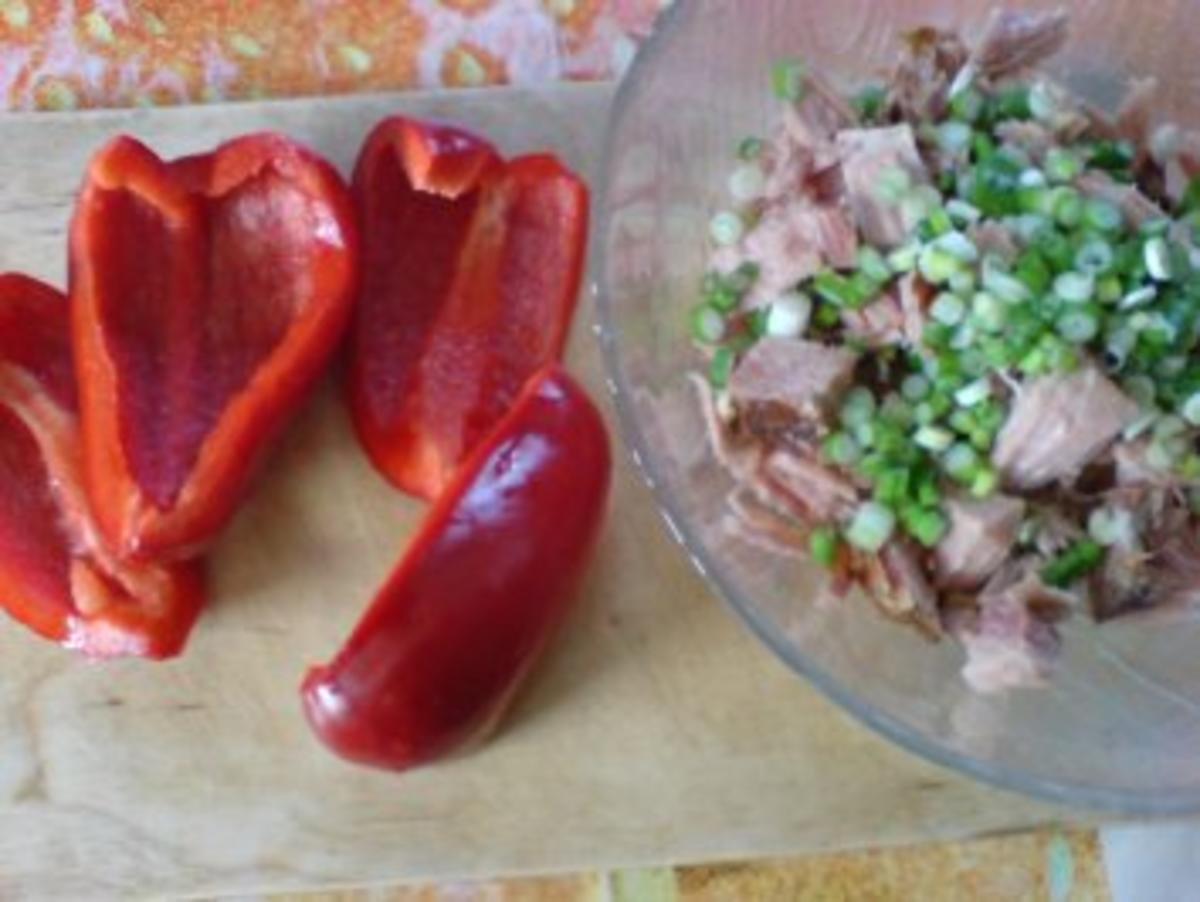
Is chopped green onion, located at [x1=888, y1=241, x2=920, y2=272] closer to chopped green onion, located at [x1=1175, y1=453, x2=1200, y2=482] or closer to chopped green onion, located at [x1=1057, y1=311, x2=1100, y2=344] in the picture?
chopped green onion, located at [x1=1057, y1=311, x2=1100, y2=344]

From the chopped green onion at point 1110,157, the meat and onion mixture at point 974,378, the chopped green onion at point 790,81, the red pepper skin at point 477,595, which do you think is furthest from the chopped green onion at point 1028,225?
the red pepper skin at point 477,595

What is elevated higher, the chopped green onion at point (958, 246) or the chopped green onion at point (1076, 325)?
the chopped green onion at point (958, 246)

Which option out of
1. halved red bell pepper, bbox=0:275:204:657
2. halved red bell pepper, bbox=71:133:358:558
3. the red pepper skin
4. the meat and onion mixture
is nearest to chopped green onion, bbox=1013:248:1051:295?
the meat and onion mixture

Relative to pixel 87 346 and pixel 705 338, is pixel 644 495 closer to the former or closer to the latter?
pixel 705 338

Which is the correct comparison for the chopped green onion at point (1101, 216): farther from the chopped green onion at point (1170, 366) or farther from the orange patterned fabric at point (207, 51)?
the orange patterned fabric at point (207, 51)

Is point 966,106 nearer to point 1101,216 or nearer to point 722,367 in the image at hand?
point 1101,216

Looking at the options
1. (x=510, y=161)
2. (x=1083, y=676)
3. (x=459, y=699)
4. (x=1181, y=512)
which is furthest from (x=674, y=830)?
(x=510, y=161)
